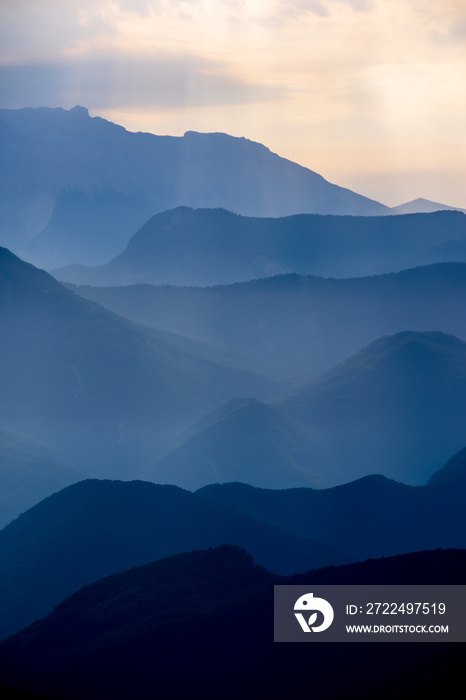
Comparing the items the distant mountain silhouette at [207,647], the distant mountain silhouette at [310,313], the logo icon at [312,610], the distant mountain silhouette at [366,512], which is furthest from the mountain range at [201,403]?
the logo icon at [312,610]

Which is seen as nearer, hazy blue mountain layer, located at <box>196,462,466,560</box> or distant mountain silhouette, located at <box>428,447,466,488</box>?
hazy blue mountain layer, located at <box>196,462,466,560</box>

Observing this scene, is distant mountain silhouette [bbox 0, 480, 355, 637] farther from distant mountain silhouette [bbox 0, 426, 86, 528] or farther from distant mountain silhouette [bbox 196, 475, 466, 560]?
distant mountain silhouette [bbox 0, 426, 86, 528]

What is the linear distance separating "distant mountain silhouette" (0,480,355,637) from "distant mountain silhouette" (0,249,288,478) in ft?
151

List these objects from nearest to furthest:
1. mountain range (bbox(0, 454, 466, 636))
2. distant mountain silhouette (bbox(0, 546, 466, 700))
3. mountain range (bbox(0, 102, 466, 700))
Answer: distant mountain silhouette (bbox(0, 546, 466, 700)) < mountain range (bbox(0, 102, 466, 700)) < mountain range (bbox(0, 454, 466, 636))

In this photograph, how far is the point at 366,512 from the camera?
58844mm

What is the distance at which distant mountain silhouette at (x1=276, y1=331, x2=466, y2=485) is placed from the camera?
3653 inches

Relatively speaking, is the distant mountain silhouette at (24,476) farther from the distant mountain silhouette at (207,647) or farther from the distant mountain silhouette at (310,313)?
the distant mountain silhouette at (310,313)

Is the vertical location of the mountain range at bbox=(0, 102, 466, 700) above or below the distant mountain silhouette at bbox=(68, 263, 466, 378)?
below

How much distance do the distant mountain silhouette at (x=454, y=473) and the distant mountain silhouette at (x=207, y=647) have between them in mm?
24774

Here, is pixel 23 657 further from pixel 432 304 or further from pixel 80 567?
pixel 432 304

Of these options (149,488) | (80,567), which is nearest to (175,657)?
(80,567)

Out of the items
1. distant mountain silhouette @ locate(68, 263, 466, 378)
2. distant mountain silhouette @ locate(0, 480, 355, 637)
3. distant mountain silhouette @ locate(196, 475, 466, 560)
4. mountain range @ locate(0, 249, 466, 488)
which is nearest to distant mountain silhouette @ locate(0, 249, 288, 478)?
mountain range @ locate(0, 249, 466, 488)

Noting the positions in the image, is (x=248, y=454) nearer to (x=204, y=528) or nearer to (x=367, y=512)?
(x=367, y=512)

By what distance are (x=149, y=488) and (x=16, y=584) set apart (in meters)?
9.89
